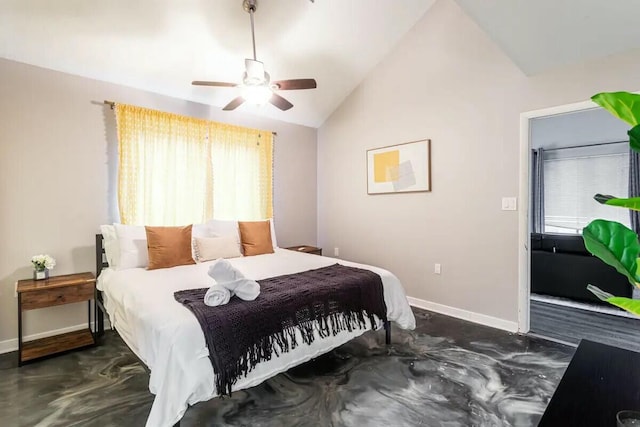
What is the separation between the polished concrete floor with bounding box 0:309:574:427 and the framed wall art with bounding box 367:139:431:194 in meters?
1.76

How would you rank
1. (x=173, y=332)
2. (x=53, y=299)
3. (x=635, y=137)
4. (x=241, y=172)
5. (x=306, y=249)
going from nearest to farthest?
(x=635, y=137)
(x=173, y=332)
(x=53, y=299)
(x=241, y=172)
(x=306, y=249)

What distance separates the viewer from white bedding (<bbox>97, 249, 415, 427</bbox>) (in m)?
1.56

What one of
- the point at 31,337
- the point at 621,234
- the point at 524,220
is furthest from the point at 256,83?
the point at 31,337

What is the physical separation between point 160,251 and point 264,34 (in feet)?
7.74

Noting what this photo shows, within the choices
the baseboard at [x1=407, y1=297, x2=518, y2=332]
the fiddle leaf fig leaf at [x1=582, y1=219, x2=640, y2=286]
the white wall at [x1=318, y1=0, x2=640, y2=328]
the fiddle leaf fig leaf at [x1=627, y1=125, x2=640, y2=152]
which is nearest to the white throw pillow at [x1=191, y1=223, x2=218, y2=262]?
the white wall at [x1=318, y1=0, x2=640, y2=328]

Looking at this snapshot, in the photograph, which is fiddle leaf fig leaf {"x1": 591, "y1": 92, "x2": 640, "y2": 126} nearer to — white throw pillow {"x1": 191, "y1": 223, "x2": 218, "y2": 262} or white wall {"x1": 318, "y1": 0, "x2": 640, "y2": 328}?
white wall {"x1": 318, "y1": 0, "x2": 640, "y2": 328}

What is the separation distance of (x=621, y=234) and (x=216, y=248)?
315cm

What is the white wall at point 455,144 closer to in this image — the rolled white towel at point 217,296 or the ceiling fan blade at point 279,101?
the ceiling fan blade at point 279,101

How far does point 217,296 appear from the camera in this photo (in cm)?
190

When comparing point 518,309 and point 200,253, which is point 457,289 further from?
point 200,253

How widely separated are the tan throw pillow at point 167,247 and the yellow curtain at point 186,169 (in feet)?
1.69

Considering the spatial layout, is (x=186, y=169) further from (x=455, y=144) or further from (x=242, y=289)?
(x=455, y=144)

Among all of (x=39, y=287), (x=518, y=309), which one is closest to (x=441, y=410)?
(x=518, y=309)

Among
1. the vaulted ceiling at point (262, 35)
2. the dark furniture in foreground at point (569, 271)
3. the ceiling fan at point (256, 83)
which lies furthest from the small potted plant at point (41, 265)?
the dark furniture in foreground at point (569, 271)
